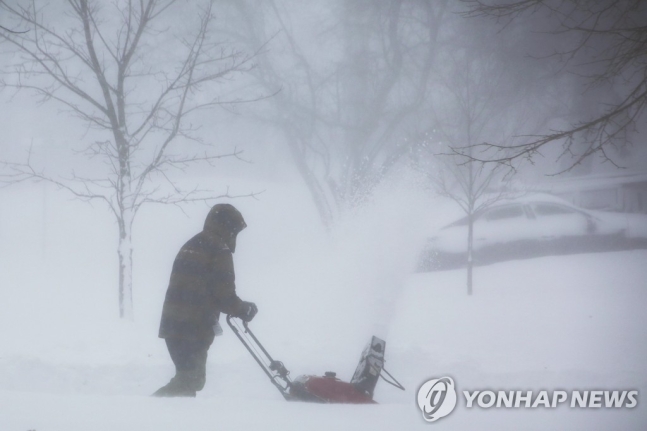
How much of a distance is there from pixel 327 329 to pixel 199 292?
517 cm

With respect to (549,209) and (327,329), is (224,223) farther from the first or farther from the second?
(549,209)

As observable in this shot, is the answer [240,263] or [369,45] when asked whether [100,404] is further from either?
[369,45]

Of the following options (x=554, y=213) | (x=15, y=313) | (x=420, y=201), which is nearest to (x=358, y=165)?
(x=420, y=201)

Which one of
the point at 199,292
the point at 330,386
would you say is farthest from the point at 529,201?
the point at 199,292

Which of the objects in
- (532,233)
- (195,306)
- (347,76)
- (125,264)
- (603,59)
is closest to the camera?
(195,306)

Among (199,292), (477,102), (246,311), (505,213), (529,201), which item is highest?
(477,102)

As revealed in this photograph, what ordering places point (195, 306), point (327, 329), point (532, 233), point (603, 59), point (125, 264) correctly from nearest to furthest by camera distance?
point (195, 306), point (603, 59), point (125, 264), point (327, 329), point (532, 233)

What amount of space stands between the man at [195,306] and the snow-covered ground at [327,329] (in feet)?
2.09

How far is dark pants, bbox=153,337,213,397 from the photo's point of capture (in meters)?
4.26

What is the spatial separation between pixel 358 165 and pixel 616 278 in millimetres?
8123

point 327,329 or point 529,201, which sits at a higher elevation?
point 529,201

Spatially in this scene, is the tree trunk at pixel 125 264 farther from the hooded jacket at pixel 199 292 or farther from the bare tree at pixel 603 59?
the bare tree at pixel 603 59

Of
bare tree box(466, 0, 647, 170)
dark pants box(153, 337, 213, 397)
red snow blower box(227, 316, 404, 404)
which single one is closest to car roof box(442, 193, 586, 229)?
bare tree box(466, 0, 647, 170)

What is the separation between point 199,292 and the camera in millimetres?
4234
